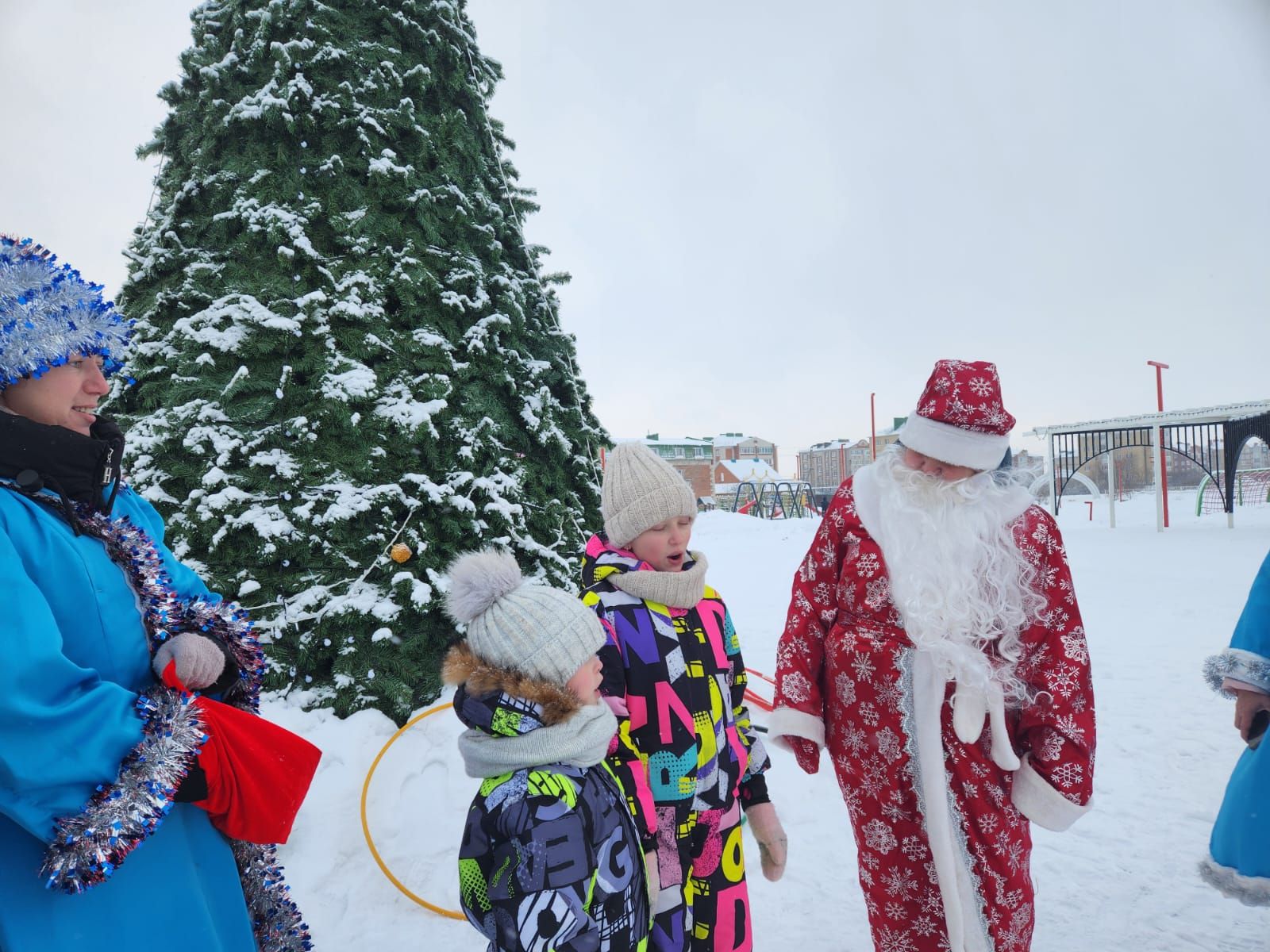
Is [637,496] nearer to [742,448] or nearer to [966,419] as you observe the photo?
[966,419]

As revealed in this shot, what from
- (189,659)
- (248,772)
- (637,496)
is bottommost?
(248,772)

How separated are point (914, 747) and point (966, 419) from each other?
1.02m

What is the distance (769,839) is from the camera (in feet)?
6.72

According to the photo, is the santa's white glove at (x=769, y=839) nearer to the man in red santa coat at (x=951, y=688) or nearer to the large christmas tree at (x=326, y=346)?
the man in red santa coat at (x=951, y=688)

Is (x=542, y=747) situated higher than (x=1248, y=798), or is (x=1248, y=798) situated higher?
(x=542, y=747)

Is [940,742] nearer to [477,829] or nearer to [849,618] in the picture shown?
[849,618]

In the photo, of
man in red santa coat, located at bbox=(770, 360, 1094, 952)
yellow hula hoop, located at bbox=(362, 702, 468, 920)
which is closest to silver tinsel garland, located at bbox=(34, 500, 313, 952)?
yellow hula hoop, located at bbox=(362, 702, 468, 920)

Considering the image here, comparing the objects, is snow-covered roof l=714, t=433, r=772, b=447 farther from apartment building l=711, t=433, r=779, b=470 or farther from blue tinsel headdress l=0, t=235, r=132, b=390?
blue tinsel headdress l=0, t=235, r=132, b=390

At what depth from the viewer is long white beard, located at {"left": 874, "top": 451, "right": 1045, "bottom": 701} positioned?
1.92 m

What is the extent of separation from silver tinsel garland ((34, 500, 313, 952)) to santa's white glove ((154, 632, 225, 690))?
0.17 ft

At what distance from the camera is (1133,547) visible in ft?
41.0

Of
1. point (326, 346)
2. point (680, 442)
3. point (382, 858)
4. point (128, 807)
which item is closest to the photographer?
point (128, 807)

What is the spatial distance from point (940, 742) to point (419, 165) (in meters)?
3.82

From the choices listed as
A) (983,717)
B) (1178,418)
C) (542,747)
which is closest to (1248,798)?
(983,717)
